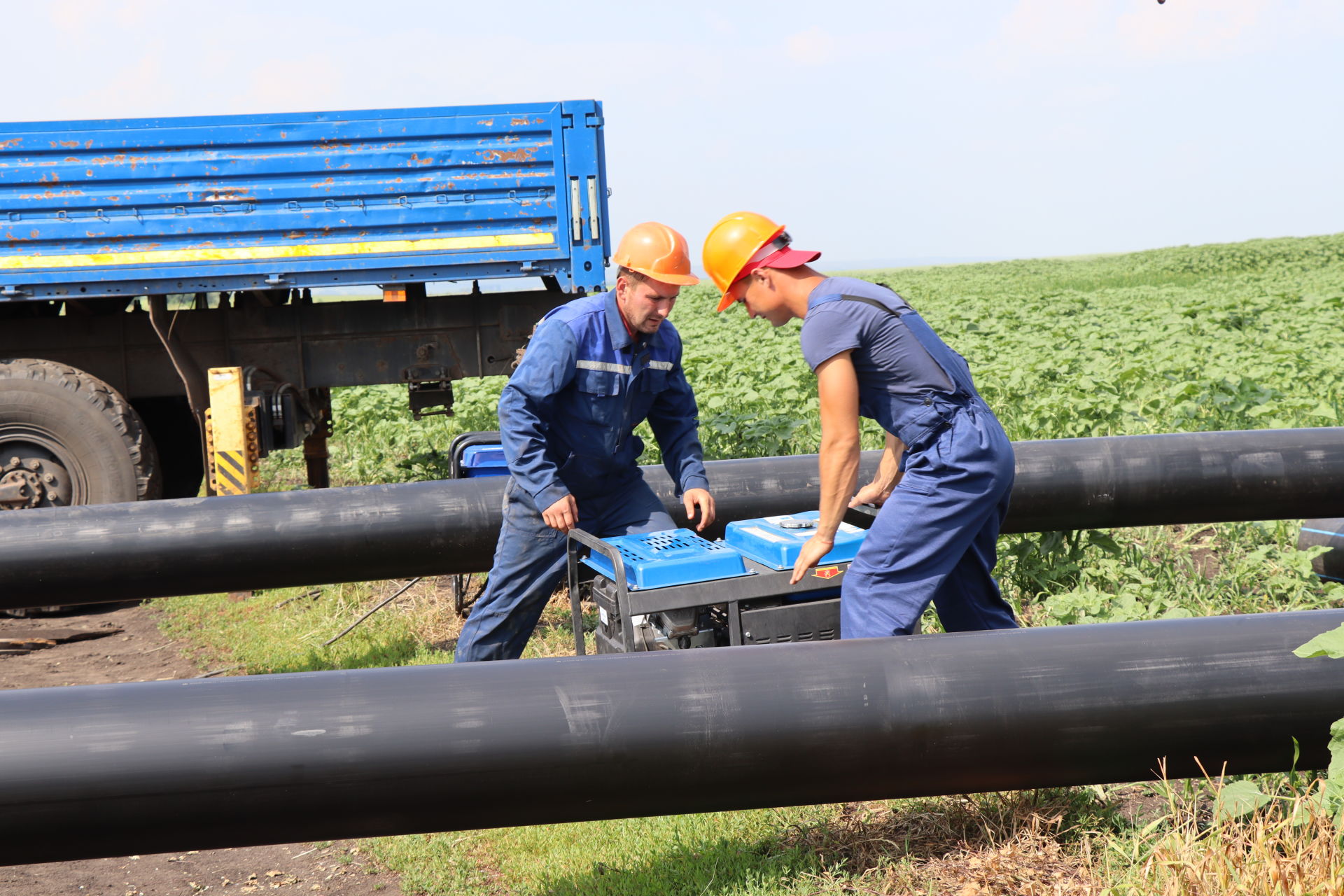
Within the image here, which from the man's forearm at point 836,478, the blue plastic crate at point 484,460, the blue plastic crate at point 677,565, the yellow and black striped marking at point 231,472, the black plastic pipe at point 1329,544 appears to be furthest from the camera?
the yellow and black striped marking at point 231,472

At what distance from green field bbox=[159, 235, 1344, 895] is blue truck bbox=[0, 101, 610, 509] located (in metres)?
A: 1.21

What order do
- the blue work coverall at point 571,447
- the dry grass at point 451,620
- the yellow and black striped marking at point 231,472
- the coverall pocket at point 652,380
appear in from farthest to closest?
the yellow and black striped marking at point 231,472, the dry grass at point 451,620, the coverall pocket at point 652,380, the blue work coverall at point 571,447

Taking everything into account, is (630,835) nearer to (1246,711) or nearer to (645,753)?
(645,753)

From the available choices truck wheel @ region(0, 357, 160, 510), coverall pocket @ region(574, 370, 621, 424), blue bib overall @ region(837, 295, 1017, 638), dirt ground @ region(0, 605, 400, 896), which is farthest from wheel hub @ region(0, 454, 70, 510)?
blue bib overall @ region(837, 295, 1017, 638)

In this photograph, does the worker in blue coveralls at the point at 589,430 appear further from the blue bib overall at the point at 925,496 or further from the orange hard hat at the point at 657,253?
the blue bib overall at the point at 925,496

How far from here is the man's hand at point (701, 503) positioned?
3.75 metres

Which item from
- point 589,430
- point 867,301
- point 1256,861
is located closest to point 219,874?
point 589,430

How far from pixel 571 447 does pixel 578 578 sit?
0.46 meters

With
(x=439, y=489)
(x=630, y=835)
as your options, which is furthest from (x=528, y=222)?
(x=630, y=835)

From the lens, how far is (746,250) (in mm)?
2980

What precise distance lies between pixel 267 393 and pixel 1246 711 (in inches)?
227

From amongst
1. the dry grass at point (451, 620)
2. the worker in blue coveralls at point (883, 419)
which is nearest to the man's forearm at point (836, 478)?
the worker in blue coveralls at point (883, 419)

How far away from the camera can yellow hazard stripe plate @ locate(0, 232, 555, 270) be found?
643 cm

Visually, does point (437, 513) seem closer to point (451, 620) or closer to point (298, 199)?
point (451, 620)
